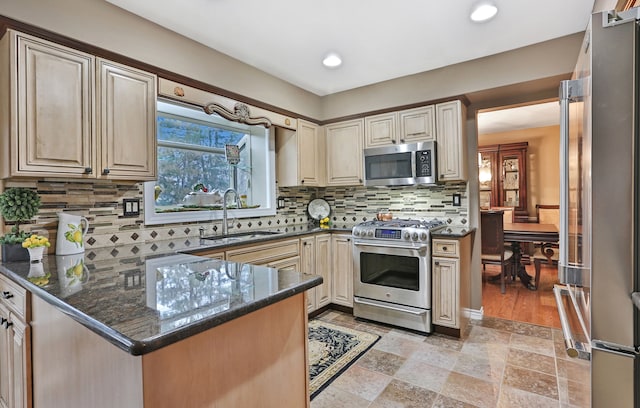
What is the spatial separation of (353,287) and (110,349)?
8.46 feet

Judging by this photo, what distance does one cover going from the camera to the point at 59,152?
1803 millimetres

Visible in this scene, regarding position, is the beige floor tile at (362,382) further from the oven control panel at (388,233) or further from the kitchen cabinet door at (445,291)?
the oven control panel at (388,233)

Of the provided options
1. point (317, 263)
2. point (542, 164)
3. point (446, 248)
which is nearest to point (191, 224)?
point (317, 263)

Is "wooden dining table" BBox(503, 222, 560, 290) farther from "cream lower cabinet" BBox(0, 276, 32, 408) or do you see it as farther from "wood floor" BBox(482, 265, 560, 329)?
"cream lower cabinet" BBox(0, 276, 32, 408)

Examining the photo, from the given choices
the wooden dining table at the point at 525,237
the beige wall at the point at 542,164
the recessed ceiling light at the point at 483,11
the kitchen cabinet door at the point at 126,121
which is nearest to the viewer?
the kitchen cabinet door at the point at 126,121

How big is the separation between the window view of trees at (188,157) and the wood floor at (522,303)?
311cm

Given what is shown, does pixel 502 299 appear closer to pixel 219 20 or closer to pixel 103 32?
pixel 219 20

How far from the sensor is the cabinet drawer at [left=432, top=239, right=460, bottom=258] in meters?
2.74

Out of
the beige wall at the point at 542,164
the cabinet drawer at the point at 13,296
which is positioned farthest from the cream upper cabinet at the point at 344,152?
the beige wall at the point at 542,164

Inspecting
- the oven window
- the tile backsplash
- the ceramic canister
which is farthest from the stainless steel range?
the ceramic canister

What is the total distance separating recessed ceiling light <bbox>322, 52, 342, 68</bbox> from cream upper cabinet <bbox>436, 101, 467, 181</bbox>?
3.42 ft

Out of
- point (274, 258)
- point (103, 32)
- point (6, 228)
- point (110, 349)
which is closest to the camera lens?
point (110, 349)

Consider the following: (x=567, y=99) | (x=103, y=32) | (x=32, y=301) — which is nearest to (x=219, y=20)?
(x=103, y=32)

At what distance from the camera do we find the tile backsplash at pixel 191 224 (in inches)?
79.4
